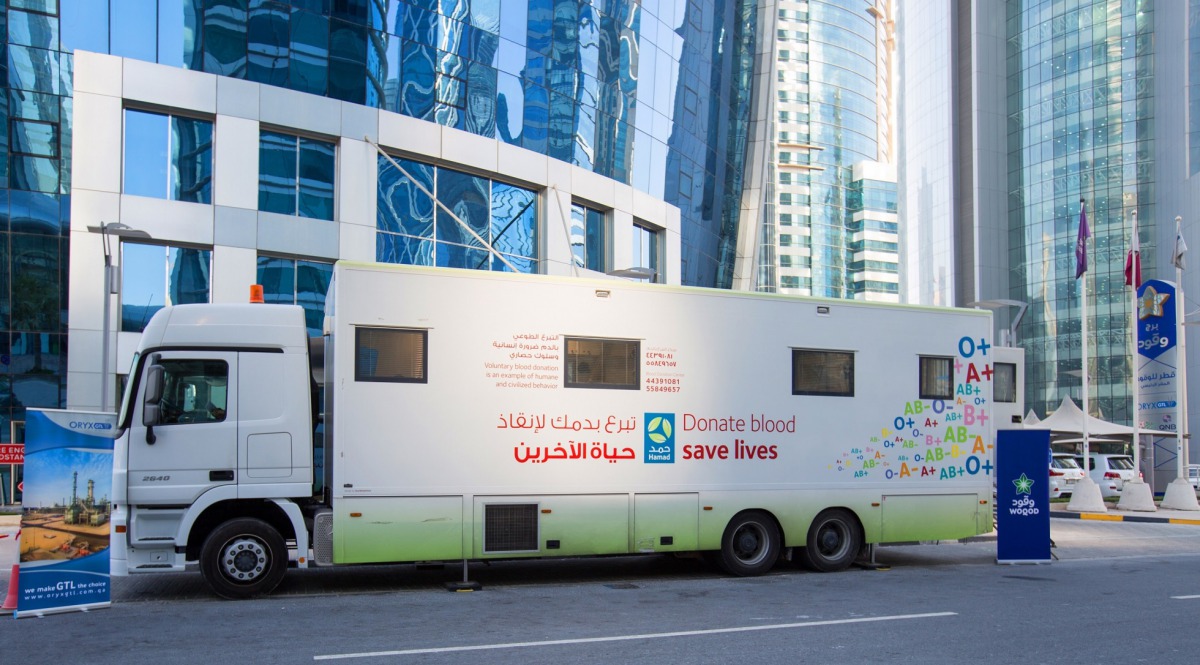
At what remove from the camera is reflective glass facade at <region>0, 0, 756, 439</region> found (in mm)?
23156

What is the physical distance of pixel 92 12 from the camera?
2266cm

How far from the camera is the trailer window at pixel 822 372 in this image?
13.2 m

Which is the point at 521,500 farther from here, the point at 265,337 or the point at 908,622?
the point at 908,622

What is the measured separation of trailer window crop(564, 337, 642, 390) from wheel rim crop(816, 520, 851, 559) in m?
3.36

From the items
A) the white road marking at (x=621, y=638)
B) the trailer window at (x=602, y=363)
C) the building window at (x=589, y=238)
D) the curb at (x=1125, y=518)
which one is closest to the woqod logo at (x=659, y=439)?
the trailer window at (x=602, y=363)

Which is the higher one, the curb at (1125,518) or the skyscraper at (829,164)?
the skyscraper at (829,164)

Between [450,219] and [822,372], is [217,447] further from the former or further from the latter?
[450,219]

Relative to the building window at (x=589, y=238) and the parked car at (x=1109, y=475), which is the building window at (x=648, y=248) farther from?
the parked car at (x=1109, y=475)

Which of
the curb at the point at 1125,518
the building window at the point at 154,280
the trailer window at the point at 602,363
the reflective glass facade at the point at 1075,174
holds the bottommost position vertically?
the curb at the point at 1125,518

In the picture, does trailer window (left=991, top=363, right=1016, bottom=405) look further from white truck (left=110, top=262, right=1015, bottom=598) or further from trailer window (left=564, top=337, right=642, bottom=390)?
trailer window (left=564, top=337, right=642, bottom=390)

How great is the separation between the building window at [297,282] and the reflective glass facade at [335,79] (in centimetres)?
144

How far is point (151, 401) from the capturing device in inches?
415

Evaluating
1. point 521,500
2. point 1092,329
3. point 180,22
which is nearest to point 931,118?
point 1092,329

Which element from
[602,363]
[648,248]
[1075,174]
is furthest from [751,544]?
[1075,174]
